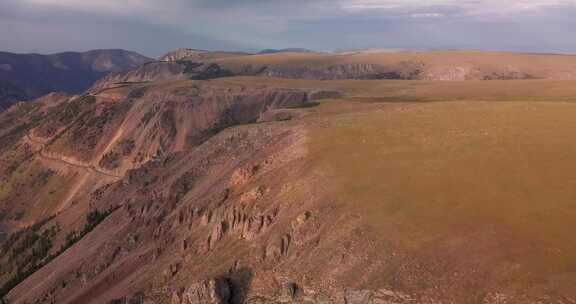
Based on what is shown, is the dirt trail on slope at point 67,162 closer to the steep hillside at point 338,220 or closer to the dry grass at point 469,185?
→ the steep hillside at point 338,220

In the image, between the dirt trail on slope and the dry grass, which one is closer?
the dry grass

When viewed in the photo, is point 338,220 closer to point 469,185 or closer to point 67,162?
point 469,185

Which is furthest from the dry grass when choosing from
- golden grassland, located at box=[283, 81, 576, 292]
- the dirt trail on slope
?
the dirt trail on slope

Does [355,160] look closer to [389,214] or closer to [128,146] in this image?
[389,214]

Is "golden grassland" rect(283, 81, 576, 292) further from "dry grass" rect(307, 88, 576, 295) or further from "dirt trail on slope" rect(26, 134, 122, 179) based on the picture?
"dirt trail on slope" rect(26, 134, 122, 179)

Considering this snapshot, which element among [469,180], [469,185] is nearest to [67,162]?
[469,180]

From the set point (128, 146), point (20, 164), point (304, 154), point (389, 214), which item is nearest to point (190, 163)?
point (304, 154)

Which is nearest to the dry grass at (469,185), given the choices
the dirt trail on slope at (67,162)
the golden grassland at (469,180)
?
the golden grassland at (469,180)

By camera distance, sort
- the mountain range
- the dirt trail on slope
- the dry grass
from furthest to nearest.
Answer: the dirt trail on slope → the mountain range → the dry grass

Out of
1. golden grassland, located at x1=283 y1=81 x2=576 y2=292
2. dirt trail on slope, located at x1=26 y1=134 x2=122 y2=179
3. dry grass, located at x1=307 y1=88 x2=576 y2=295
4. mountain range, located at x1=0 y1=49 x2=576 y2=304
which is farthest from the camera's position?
dirt trail on slope, located at x1=26 y1=134 x2=122 y2=179
